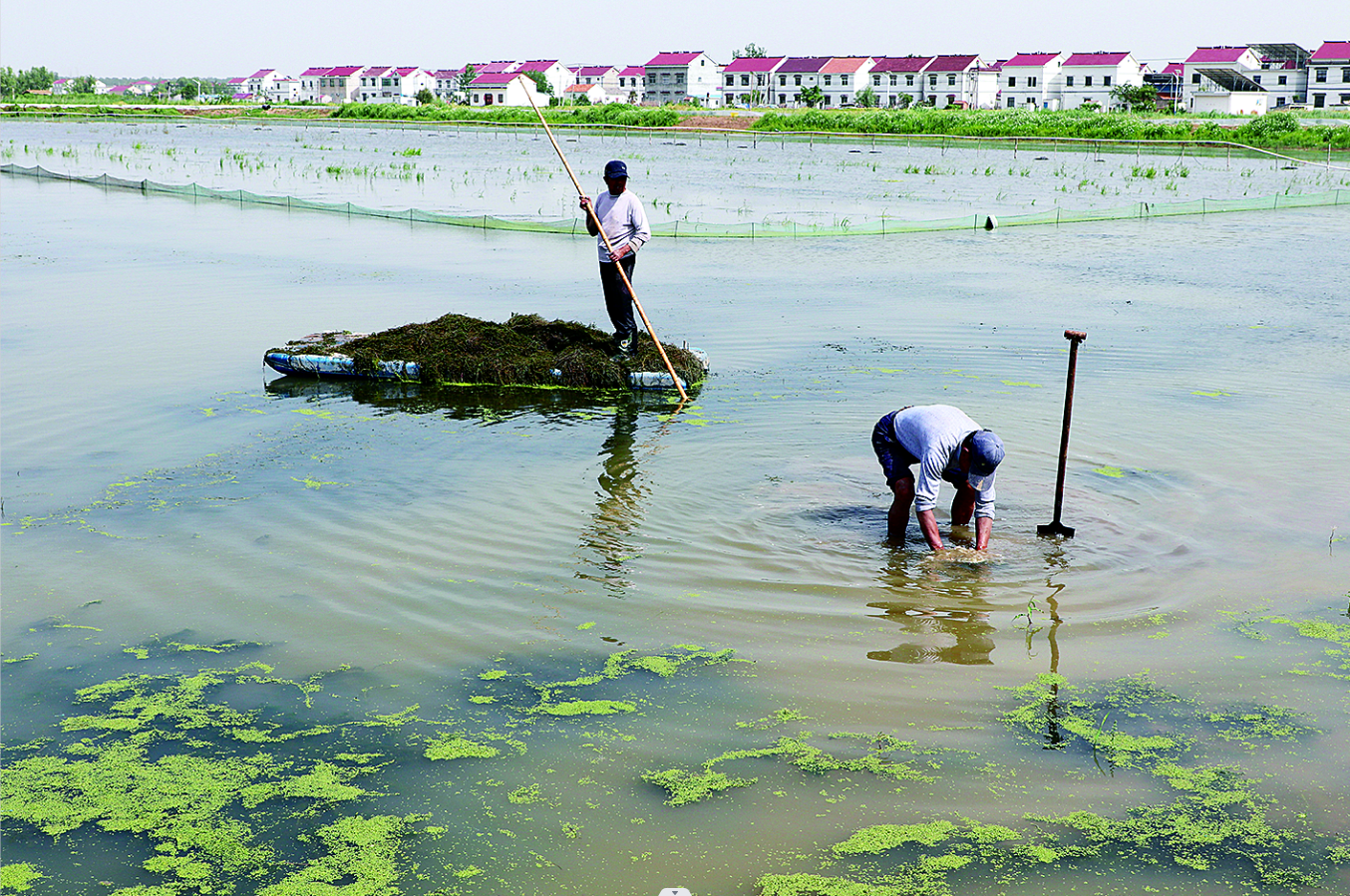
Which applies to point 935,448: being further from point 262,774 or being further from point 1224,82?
point 1224,82

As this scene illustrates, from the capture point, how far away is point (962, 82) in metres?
93.7

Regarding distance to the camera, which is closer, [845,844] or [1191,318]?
[845,844]

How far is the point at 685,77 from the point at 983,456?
111130 millimetres

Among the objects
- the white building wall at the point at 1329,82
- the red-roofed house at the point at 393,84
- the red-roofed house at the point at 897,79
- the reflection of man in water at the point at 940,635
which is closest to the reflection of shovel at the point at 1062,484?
the reflection of man in water at the point at 940,635

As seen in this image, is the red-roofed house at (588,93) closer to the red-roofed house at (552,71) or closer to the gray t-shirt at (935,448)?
the red-roofed house at (552,71)

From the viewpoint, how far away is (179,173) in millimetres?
32625

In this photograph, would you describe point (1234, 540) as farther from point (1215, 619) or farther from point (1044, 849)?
point (1044, 849)

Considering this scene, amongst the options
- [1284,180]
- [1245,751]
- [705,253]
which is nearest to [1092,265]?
[705,253]

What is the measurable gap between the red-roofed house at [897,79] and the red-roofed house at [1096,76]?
39.6 feet

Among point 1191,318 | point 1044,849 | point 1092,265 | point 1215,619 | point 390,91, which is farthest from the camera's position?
point 390,91

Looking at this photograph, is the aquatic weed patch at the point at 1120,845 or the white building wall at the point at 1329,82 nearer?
the aquatic weed patch at the point at 1120,845

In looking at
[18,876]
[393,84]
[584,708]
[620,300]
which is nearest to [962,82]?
[393,84]

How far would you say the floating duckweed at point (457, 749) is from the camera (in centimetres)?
420

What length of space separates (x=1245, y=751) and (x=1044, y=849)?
3.64 feet
